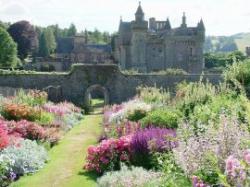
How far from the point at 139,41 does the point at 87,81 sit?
2518 cm

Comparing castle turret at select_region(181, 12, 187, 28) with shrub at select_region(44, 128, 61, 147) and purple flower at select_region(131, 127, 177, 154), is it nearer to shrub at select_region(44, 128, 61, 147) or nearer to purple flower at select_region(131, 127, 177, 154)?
shrub at select_region(44, 128, 61, 147)

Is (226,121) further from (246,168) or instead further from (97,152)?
(97,152)

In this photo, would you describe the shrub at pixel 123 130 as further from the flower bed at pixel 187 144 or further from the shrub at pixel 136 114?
the shrub at pixel 136 114

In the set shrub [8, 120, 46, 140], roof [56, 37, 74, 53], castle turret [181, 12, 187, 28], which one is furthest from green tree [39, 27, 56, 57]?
shrub [8, 120, 46, 140]

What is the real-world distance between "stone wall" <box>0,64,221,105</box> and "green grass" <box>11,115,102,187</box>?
638 inches

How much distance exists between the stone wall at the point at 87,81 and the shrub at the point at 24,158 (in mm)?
21439

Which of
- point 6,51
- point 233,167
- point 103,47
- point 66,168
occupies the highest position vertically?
point 103,47

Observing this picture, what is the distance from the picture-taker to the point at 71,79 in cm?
3522

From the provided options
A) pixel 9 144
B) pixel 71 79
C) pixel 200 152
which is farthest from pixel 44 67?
pixel 200 152

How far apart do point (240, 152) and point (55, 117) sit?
651 inches

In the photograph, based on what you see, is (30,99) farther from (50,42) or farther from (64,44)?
(50,42)

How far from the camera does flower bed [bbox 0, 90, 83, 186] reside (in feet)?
38.3

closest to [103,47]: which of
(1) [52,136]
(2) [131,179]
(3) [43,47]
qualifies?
(3) [43,47]

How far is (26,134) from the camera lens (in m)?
15.9
